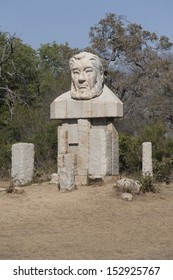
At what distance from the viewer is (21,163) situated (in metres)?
13.8

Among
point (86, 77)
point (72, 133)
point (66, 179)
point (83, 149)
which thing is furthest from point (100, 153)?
point (86, 77)

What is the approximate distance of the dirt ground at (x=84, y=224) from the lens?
25.0 ft

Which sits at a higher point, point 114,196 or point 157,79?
point 157,79

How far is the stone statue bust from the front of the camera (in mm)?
13336

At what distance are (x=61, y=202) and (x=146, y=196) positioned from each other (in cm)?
185

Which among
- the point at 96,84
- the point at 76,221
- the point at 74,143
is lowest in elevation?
the point at 76,221

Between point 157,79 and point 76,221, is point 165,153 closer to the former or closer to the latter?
point 76,221

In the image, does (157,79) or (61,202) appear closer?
(61,202)

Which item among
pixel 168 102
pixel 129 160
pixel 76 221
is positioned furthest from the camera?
pixel 168 102

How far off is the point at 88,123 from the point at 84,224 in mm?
4125

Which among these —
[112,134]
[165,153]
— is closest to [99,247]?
[112,134]

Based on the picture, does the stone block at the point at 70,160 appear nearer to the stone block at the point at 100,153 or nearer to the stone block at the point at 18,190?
the stone block at the point at 100,153

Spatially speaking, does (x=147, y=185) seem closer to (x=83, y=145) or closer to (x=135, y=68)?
(x=83, y=145)

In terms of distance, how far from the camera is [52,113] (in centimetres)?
1376
